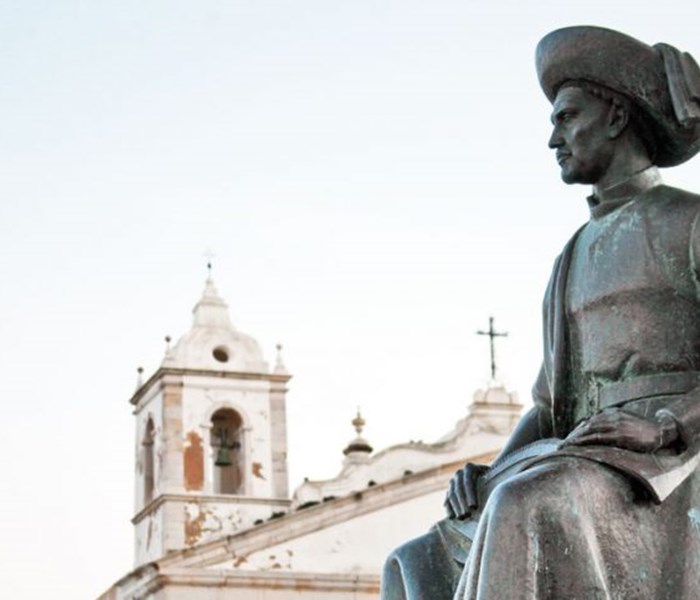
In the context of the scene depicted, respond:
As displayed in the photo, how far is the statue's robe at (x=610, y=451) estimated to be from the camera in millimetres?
3475

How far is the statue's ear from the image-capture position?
3975mm

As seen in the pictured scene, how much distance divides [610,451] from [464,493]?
416mm

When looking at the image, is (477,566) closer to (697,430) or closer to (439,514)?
(697,430)

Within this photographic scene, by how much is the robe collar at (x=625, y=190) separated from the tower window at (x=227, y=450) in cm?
2718

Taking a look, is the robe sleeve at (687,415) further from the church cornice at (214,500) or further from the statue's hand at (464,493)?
the church cornice at (214,500)

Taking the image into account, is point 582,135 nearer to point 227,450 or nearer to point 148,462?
point 227,450

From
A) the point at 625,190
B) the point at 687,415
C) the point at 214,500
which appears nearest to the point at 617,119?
the point at 625,190

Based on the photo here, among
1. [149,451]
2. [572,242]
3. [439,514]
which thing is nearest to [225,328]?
[149,451]

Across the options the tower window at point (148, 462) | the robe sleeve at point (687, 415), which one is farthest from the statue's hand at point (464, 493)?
the tower window at point (148, 462)

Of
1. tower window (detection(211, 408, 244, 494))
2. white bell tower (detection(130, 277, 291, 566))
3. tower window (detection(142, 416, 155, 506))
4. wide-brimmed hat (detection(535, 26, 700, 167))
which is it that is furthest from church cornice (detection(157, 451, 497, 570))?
wide-brimmed hat (detection(535, 26, 700, 167))

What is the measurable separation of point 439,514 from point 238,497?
3.05 m

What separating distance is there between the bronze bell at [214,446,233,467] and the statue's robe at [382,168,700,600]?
28.0 m

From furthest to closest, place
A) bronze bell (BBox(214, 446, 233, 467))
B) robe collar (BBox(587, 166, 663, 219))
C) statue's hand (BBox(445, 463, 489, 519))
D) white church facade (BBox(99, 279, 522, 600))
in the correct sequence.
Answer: bronze bell (BBox(214, 446, 233, 467)) < white church facade (BBox(99, 279, 522, 600)) < robe collar (BBox(587, 166, 663, 219)) < statue's hand (BBox(445, 463, 489, 519))

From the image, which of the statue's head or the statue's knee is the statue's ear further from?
the statue's knee
